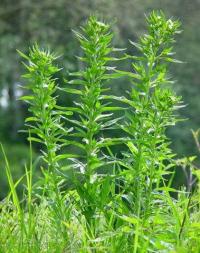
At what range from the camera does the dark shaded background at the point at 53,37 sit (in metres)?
11.6

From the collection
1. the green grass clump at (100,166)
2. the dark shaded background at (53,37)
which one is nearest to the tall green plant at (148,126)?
the green grass clump at (100,166)

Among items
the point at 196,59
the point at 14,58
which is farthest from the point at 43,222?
the point at 196,59

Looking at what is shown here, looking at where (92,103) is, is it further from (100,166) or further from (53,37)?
(53,37)

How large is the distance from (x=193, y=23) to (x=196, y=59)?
746 millimetres

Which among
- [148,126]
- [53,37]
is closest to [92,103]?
[148,126]

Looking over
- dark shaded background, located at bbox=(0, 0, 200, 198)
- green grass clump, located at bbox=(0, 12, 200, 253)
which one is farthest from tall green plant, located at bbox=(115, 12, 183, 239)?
dark shaded background, located at bbox=(0, 0, 200, 198)

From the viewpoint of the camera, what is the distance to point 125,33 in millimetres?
12539

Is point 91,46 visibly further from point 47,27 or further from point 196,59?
point 196,59

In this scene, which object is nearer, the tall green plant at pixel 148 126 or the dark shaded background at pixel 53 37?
the tall green plant at pixel 148 126

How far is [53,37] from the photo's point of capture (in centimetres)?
1196

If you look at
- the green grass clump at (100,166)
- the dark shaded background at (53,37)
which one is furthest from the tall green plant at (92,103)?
the dark shaded background at (53,37)

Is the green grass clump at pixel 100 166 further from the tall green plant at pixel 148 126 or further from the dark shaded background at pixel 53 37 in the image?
the dark shaded background at pixel 53 37

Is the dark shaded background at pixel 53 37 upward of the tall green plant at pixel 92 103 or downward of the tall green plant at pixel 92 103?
upward

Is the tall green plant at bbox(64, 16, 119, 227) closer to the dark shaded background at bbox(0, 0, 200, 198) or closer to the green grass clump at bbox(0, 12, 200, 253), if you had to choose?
the green grass clump at bbox(0, 12, 200, 253)
